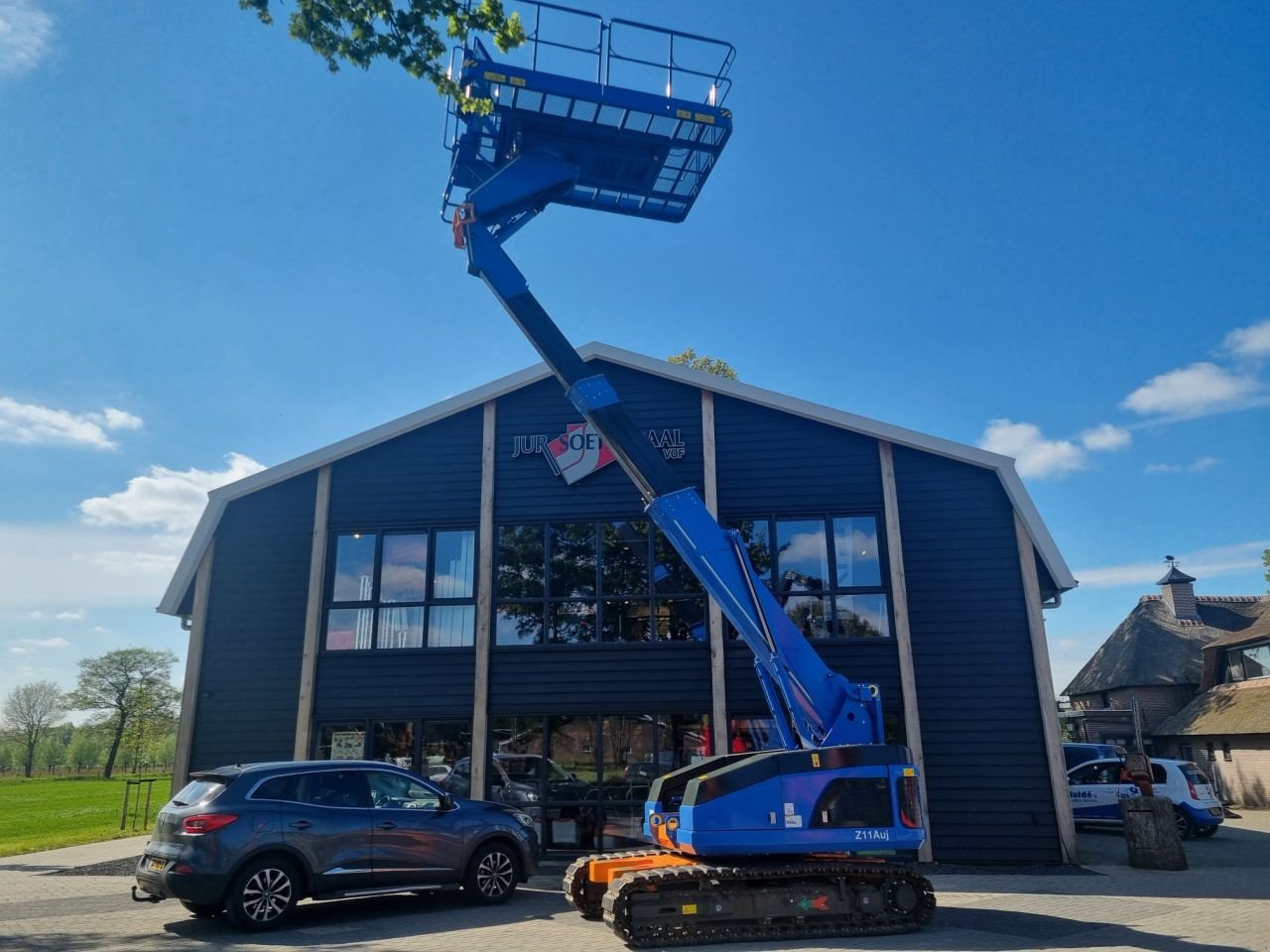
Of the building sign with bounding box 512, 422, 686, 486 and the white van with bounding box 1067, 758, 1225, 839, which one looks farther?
the white van with bounding box 1067, 758, 1225, 839

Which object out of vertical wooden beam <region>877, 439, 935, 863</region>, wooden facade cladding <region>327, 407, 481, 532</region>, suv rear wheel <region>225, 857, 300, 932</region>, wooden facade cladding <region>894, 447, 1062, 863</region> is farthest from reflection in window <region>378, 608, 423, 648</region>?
wooden facade cladding <region>894, 447, 1062, 863</region>

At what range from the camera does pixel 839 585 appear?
12828mm

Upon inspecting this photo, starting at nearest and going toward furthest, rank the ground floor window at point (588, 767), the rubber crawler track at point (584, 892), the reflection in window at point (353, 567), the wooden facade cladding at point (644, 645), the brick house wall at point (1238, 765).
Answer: the rubber crawler track at point (584, 892), the wooden facade cladding at point (644, 645), the ground floor window at point (588, 767), the reflection in window at point (353, 567), the brick house wall at point (1238, 765)

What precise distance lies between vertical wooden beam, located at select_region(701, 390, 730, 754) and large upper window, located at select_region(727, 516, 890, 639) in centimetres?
28

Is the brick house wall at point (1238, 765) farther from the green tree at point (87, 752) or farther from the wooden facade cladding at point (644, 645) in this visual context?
the green tree at point (87, 752)

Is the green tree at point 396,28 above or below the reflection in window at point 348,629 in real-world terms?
above

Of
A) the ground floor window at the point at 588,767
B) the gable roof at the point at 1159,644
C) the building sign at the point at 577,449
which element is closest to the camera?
the ground floor window at the point at 588,767

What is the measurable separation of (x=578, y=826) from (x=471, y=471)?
5417mm

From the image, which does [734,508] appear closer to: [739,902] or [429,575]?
[429,575]

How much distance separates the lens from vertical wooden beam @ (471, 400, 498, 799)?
41.0 feet

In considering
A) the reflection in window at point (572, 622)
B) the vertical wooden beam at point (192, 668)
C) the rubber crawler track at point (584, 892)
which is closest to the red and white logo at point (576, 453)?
the reflection in window at point (572, 622)

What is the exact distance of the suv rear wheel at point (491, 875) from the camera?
8.99 m

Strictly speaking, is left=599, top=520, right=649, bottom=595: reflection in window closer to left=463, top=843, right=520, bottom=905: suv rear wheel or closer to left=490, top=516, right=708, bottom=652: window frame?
left=490, top=516, right=708, bottom=652: window frame

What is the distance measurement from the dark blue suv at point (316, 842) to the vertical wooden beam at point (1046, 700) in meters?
7.01
